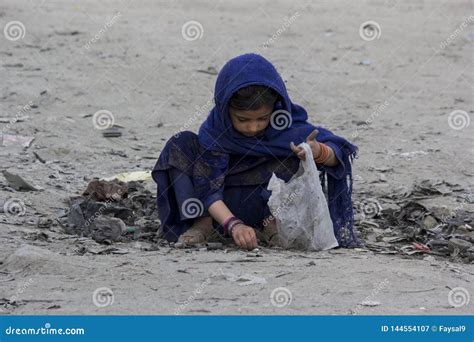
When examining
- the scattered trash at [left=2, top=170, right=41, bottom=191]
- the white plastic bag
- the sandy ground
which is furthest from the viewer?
the scattered trash at [left=2, top=170, right=41, bottom=191]

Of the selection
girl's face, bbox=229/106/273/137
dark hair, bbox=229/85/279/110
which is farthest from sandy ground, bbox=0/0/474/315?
dark hair, bbox=229/85/279/110

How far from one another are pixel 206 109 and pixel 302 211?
13.5 feet

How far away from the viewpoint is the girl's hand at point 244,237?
4746mm

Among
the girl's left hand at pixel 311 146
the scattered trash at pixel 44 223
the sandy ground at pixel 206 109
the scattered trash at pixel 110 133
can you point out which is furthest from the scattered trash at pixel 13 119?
the girl's left hand at pixel 311 146

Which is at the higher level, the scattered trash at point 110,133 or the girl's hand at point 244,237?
the scattered trash at point 110,133

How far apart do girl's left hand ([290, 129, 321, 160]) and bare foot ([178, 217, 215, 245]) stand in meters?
0.64

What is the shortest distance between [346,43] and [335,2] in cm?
219

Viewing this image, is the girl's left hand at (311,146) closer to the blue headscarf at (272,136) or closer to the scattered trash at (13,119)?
the blue headscarf at (272,136)

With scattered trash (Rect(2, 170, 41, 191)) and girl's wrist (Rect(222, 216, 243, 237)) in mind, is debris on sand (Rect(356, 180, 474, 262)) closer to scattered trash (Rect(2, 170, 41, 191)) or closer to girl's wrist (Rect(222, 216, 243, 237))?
girl's wrist (Rect(222, 216, 243, 237))

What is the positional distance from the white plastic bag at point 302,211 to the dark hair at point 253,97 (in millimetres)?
338

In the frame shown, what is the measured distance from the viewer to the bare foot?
4.99m

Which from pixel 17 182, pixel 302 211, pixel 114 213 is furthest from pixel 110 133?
pixel 302 211

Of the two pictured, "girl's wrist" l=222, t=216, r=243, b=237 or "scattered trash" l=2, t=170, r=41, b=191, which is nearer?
"girl's wrist" l=222, t=216, r=243, b=237

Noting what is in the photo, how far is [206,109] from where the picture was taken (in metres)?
8.88
